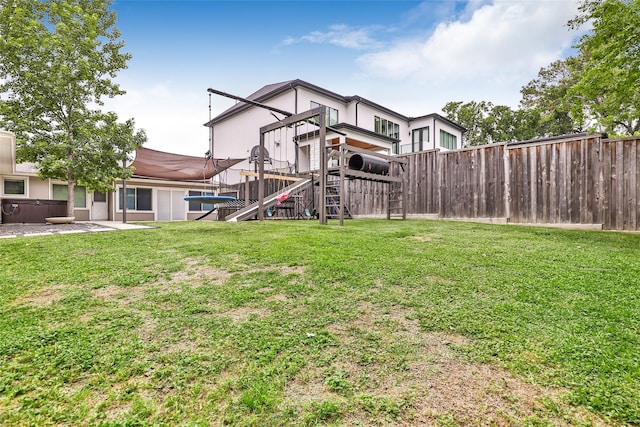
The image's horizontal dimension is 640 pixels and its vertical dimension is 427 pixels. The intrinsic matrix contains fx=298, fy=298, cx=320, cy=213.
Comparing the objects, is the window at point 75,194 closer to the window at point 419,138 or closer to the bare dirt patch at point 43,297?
the bare dirt patch at point 43,297

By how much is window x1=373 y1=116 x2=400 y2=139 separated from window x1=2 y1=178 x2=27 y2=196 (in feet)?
60.1

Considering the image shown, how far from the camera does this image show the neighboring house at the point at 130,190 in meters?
11.0

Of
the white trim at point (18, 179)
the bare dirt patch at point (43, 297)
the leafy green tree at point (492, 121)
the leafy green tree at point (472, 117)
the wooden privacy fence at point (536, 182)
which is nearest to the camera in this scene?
the bare dirt patch at point (43, 297)

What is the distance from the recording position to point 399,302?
80.3 inches

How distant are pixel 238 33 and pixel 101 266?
31.8ft

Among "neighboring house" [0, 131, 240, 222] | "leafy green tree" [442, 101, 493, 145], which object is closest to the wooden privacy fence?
"neighboring house" [0, 131, 240, 222]

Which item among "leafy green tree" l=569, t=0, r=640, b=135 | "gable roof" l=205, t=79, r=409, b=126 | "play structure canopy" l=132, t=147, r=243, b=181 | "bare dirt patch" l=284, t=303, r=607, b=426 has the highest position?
"gable roof" l=205, t=79, r=409, b=126

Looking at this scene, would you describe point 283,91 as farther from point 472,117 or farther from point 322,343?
point 472,117

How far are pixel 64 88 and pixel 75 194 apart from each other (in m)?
5.70

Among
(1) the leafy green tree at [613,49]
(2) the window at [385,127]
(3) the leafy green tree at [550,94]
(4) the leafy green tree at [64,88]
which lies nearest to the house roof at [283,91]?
(2) the window at [385,127]

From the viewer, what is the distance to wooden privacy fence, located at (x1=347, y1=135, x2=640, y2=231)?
5867 millimetres

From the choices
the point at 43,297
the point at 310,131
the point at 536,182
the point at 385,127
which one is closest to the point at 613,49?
the point at 536,182

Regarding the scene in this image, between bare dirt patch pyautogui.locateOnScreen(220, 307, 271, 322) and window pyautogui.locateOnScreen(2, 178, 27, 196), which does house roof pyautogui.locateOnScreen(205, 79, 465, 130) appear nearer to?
window pyautogui.locateOnScreen(2, 178, 27, 196)

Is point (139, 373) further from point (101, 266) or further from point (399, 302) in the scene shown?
point (101, 266)
